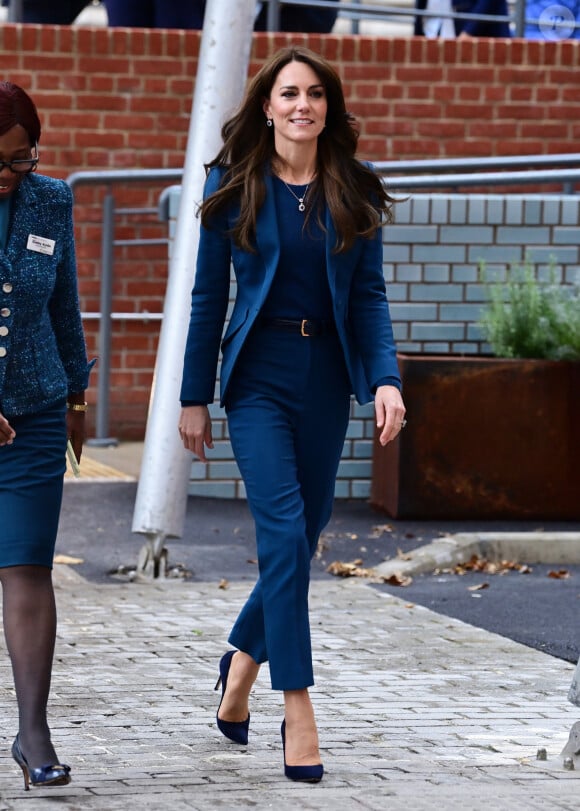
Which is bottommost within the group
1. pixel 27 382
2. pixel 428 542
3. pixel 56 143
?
pixel 428 542

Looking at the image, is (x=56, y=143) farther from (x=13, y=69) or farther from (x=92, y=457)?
(x=92, y=457)

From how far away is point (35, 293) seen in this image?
13.8ft

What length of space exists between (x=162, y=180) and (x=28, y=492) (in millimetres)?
7466

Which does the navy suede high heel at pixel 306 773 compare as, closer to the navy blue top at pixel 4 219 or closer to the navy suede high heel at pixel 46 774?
the navy suede high heel at pixel 46 774

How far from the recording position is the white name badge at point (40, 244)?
Result: 4.21 metres

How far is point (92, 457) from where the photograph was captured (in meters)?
11.4

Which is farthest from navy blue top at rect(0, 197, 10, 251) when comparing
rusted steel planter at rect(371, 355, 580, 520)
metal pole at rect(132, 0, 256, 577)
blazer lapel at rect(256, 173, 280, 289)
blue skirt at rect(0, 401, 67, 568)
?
rusted steel planter at rect(371, 355, 580, 520)

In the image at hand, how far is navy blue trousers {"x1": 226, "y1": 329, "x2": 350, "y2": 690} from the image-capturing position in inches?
170

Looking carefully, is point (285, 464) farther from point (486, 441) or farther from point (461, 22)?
point (461, 22)

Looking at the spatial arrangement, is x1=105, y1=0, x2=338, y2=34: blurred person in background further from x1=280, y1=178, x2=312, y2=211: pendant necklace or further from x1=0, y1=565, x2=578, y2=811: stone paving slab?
x1=280, y1=178, x2=312, y2=211: pendant necklace

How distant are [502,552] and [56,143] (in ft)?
17.0

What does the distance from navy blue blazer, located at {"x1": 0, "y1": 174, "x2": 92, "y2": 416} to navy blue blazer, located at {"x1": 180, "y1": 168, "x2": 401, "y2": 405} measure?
37 centimetres

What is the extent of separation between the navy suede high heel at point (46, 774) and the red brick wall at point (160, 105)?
8138 mm

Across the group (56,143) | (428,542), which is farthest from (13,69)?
(428,542)
